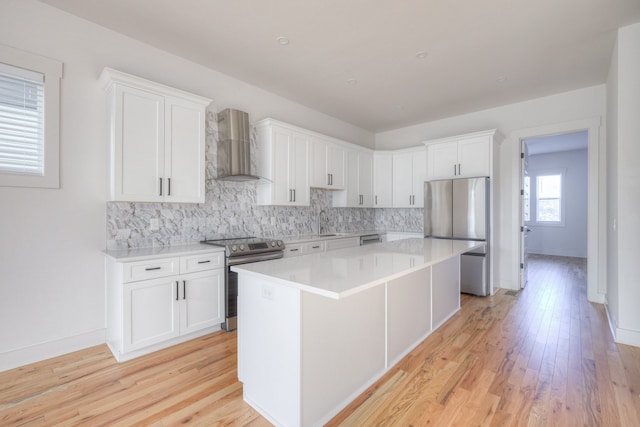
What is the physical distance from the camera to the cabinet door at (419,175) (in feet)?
17.0

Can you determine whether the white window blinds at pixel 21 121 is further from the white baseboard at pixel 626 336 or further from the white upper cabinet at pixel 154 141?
the white baseboard at pixel 626 336

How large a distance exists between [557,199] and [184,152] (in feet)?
30.3

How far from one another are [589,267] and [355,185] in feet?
11.3

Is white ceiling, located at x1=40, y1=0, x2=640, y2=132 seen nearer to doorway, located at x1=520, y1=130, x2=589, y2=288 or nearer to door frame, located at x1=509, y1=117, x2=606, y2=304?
door frame, located at x1=509, y1=117, x2=606, y2=304

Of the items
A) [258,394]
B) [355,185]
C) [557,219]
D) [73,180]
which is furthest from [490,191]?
[557,219]

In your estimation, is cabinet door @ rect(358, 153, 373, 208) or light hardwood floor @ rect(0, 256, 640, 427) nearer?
light hardwood floor @ rect(0, 256, 640, 427)

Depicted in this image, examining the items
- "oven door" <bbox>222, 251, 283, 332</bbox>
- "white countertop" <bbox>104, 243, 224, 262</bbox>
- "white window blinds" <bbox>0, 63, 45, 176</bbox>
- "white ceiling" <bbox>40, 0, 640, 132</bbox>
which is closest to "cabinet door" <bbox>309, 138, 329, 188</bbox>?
"white ceiling" <bbox>40, 0, 640, 132</bbox>

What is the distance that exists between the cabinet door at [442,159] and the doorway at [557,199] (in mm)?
3773

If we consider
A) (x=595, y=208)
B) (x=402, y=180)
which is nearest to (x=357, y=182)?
(x=402, y=180)

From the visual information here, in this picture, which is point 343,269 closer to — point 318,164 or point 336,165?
point 318,164

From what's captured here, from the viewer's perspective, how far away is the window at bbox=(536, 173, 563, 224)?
805 centimetres

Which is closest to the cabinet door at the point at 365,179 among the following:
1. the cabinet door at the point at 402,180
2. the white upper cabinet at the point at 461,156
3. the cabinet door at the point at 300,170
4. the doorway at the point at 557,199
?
the cabinet door at the point at 402,180

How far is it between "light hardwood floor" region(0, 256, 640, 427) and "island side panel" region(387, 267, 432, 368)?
0.32ft

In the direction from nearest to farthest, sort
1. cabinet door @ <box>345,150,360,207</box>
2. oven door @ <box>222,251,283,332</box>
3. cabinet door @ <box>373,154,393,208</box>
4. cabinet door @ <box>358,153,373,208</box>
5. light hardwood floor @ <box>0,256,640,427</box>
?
light hardwood floor @ <box>0,256,640,427</box> < oven door @ <box>222,251,283,332</box> < cabinet door @ <box>345,150,360,207</box> < cabinet door @ <box>358,153,373,208</box> < cabinet door @ <box>373,154,393,208</box>
